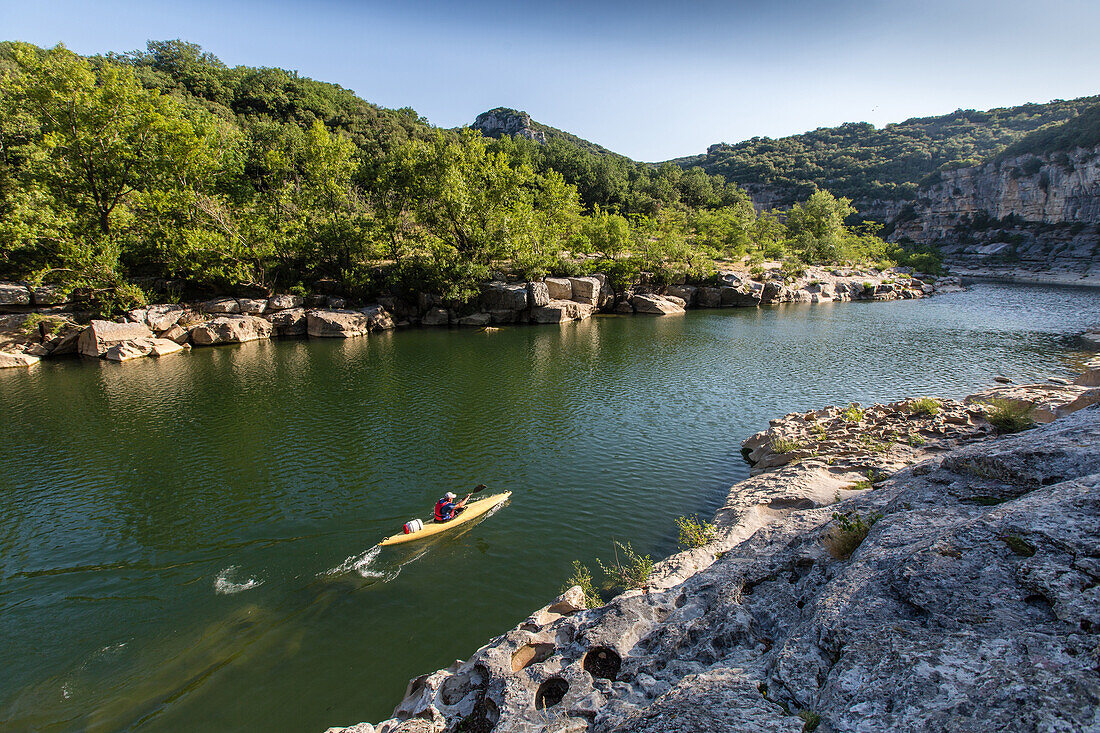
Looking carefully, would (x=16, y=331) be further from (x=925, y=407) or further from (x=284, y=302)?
(x=925, y=407)

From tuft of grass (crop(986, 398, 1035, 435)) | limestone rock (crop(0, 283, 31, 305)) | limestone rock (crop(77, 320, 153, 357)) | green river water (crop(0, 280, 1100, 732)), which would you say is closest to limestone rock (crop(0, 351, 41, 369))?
green river water (crop(0, 280, 1100, 732))

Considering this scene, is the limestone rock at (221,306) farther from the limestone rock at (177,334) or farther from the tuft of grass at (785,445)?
the tuft of grass at (785,445)

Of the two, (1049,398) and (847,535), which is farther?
(1049,398)

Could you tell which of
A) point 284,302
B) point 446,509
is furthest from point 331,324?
point 446,509

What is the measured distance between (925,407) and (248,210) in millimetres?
49721

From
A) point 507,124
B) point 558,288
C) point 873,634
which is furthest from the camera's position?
point 507,124

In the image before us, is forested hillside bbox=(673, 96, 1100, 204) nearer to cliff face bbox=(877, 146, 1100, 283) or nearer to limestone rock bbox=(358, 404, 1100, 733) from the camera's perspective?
cliff face bbox=(877, 146, 1100, 283)

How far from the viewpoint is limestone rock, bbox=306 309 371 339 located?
41062 millimetres

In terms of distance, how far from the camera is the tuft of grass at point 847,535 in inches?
263

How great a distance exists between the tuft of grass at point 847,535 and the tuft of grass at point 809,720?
3154 mm

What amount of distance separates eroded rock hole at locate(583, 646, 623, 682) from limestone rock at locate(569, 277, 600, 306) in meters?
Answer: 45.7

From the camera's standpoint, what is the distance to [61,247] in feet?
110

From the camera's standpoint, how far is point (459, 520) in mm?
12969

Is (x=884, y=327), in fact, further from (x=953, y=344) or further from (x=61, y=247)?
(x=61, y=247)
